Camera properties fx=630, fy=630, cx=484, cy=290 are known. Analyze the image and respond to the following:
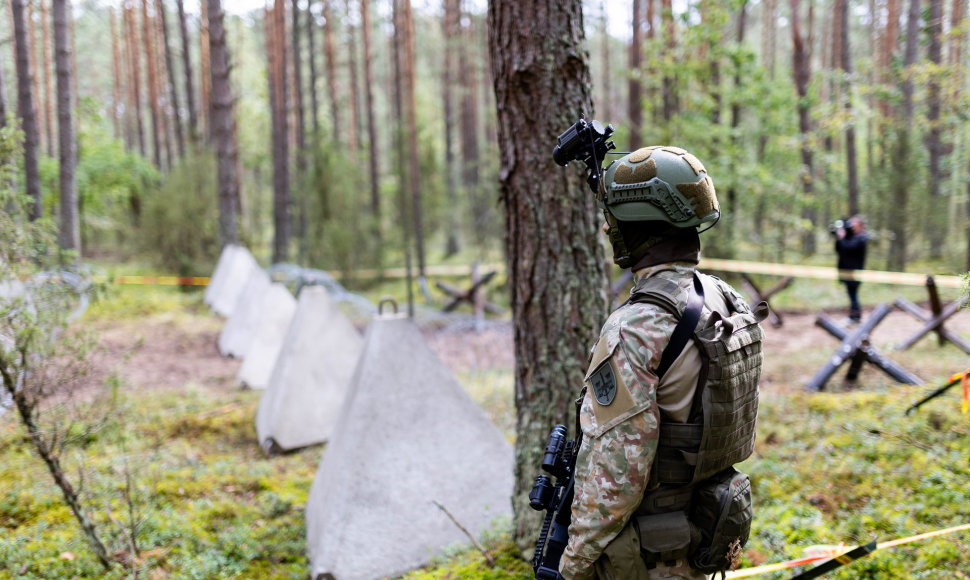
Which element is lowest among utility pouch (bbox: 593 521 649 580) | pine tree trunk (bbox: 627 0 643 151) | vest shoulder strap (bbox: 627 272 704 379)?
utility pouch (bbox: 593 521 649 580)

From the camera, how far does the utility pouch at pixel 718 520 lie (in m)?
2.06

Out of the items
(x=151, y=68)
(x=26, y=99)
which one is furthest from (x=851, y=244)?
(x=151, y=68)

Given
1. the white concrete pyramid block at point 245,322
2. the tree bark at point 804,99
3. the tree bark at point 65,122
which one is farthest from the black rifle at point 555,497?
the tree bark at point 65,122

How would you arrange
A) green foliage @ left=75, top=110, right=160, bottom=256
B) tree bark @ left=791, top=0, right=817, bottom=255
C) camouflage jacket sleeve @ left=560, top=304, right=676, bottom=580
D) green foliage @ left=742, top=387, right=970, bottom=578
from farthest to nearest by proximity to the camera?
green foliage @ left=75, top=110, right=160, bottom=256
tree bark @ left=791, top=0, right=817, bottom=255
green foliage @ left=742, top=387, right=970, bottom=578
camouflage jacket sleeve @ left=560, top=304, right=676, bottom=580

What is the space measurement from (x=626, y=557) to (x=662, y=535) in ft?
0.44

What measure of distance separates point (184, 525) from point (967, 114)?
10887 mm

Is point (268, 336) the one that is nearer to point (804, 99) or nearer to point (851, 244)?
point (851, 244)

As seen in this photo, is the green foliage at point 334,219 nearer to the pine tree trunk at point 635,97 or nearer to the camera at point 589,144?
the pine tree trunk at point 635,97

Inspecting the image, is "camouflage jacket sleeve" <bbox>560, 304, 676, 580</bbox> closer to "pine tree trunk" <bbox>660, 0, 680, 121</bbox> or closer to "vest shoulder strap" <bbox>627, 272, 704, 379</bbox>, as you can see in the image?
"vest shoulder strap" <bbox>627, 272, 704, 379</bbox>

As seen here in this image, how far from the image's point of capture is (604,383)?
1.99 m

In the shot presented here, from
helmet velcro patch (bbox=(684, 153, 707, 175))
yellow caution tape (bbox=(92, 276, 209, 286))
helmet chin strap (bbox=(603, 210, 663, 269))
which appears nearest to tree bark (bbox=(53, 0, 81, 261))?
yellow caution tape (bbox=(92, 276, 209, 286))

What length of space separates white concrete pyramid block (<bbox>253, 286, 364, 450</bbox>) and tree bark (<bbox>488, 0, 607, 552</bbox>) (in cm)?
310

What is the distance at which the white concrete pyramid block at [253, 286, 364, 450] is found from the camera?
6.14 metres

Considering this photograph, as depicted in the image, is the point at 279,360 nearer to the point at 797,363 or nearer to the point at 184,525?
the point at 184,525
